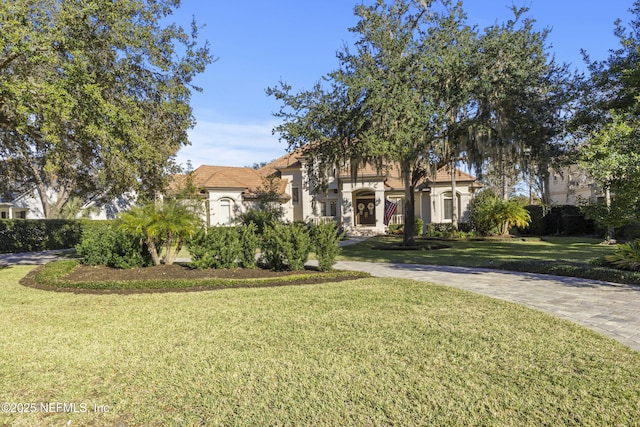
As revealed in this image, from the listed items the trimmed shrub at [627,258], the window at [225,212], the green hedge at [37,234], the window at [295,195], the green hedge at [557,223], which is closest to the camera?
the trimmed shrub at [627,258]

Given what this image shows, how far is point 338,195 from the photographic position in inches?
1046

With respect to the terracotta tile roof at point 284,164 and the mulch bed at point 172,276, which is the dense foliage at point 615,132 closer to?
the mulch bed at point 172,276

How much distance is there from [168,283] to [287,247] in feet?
9.48

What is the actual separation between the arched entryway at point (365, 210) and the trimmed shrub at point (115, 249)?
65.2 feet

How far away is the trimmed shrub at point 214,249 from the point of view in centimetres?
994

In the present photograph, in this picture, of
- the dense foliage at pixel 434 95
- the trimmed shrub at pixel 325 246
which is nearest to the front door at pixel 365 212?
the dense foliage at pixel 434 95

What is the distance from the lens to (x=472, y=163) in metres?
17.0

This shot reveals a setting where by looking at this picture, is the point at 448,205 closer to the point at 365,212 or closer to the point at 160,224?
the point at 365,212

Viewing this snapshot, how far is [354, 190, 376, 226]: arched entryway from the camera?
28962 mm

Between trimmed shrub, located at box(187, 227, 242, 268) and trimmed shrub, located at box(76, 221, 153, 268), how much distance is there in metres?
1.44

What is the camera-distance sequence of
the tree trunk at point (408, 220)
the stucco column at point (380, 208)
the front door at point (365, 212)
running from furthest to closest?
the front door at point (365, 212) → the stucco column at point (380, 208) → the tree trunk at point (408, 220)

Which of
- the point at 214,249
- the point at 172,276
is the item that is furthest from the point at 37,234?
the point at 172,276

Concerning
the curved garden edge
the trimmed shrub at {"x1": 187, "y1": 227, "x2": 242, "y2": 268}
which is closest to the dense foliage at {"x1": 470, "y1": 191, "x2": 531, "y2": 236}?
the curved garden edge

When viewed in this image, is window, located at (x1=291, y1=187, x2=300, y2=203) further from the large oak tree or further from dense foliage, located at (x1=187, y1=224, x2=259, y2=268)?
dense foliage, located at (x1=187, y1=224, x2=259, y2=268)
